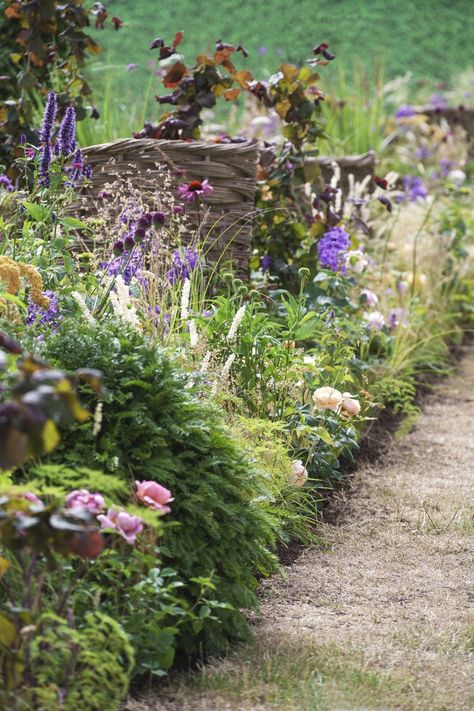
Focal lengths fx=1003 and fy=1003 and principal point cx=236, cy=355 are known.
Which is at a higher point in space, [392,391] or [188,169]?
[188,169]

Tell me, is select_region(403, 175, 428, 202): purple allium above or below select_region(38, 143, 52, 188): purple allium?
below

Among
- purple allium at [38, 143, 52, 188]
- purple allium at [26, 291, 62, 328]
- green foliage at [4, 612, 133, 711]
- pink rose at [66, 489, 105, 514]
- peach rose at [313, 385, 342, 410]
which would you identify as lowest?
peach rose at [313, 385, 342, 410]

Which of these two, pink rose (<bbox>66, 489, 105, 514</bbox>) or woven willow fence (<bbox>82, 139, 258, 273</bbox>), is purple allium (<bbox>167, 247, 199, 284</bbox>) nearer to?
woven willow fence (<bbox>82, 139, 258, 273</bbox>)

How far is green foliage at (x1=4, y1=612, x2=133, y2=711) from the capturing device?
2.11 meters

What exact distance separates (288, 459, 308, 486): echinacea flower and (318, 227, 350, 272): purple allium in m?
1.75

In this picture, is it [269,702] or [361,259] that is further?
[361,259]

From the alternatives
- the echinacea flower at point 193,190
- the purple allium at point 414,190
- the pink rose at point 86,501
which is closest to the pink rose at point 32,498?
the pink rose at point 86,501

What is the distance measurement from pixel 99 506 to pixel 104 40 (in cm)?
1276

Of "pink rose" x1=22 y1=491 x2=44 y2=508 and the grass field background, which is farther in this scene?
the grass field background

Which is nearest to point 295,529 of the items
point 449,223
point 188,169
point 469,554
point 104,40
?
point 469,554

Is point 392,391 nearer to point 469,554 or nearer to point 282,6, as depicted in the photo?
point 469,554

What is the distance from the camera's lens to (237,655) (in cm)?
270

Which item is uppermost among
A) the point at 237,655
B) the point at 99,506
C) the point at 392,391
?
the point at 99,506

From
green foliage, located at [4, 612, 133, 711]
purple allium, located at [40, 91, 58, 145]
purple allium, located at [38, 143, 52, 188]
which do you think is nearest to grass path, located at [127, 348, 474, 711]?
green foliage, located at [4, 612, 133, 711]
